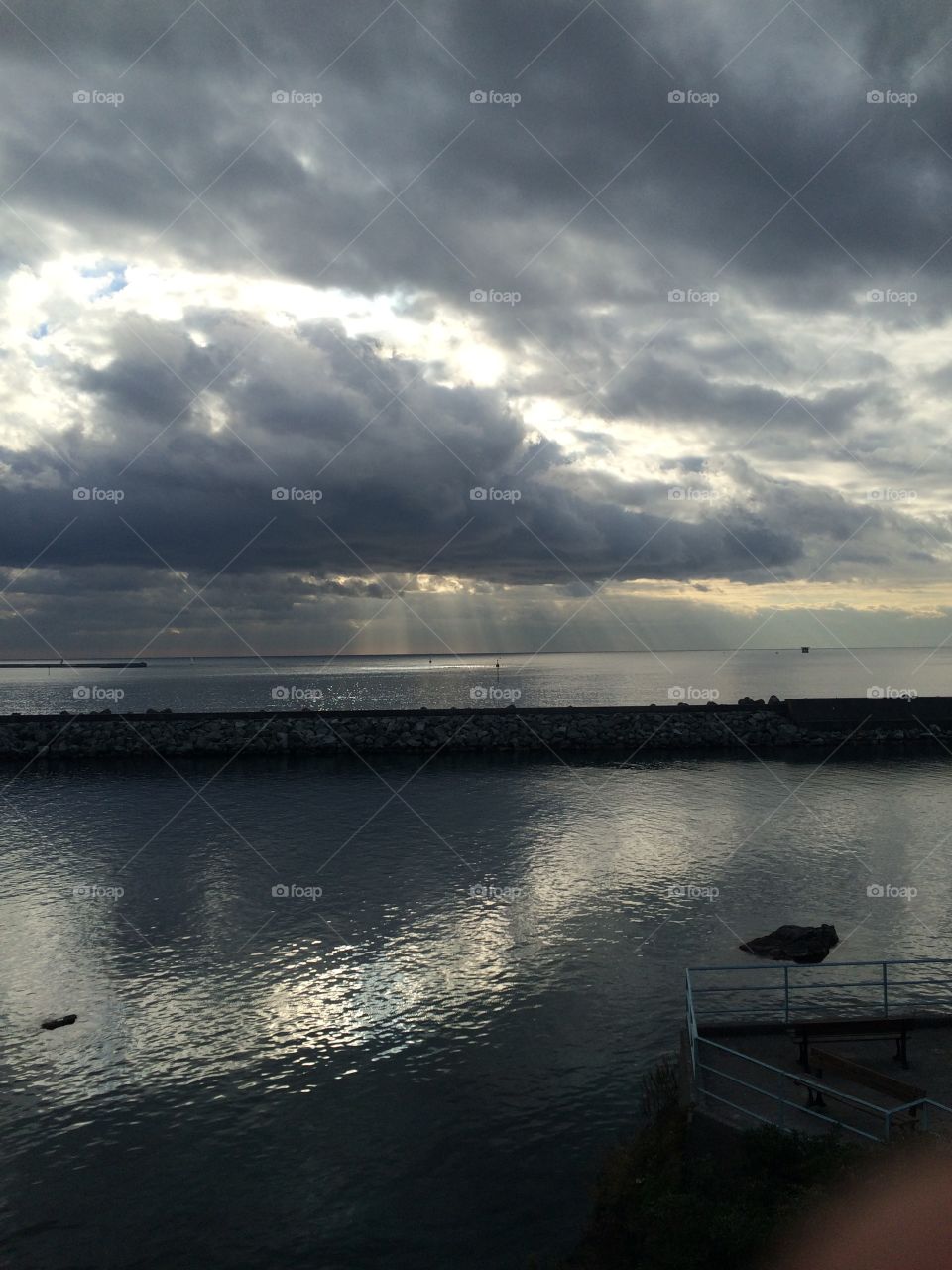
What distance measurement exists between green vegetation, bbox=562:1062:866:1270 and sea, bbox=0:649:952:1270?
4.03 ft

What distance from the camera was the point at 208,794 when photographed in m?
52.5

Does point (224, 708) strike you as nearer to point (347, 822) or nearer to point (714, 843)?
point (347, 822)

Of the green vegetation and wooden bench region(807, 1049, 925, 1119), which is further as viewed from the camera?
wooden bench region(807, 1049, 925, 1119)

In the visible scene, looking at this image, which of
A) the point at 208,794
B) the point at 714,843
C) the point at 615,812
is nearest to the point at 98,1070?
the point at 714,843

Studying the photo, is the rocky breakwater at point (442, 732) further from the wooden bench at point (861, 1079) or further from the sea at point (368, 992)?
the wooden bench at point (861, 1079)

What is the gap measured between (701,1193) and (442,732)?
64665mm

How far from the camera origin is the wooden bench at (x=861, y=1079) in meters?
12.1

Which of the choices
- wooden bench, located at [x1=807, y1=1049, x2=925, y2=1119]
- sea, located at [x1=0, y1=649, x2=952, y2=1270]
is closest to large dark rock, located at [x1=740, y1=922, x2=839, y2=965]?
sea, located at [x1=0, y1=649, x2=952, y2=1270]

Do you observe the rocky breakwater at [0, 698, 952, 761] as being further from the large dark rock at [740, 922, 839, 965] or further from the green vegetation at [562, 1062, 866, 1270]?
the green vegetation at [562, 1062, 866, 1270]

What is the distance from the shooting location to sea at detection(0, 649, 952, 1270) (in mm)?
13133

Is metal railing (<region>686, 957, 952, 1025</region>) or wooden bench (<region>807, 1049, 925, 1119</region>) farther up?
wooden bench (<region>807, 1049, 925, 1119</region>)

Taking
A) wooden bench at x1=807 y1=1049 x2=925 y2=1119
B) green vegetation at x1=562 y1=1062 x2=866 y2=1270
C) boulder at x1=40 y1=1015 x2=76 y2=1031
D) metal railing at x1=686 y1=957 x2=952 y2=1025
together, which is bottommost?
boulder at x1=40 y1=1015 x2=76 y2=1031

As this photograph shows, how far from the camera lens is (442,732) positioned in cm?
7525

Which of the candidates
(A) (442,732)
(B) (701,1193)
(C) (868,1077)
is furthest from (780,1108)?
(A) (442,732)
